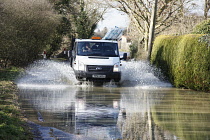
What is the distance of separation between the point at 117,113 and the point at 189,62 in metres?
7.46

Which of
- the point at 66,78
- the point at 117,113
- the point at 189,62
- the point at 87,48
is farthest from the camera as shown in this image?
the point at 66,78

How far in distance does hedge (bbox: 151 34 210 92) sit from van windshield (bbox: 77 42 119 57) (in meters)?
2.69

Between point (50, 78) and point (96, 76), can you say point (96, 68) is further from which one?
point (50, 78)

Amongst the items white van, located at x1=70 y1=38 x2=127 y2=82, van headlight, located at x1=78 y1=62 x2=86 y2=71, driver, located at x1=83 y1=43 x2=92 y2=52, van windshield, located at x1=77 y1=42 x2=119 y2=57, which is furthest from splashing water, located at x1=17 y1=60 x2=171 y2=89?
driver, located at x1=83 y1=43 x2=92 y2=52

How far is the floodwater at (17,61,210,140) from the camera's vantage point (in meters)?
8.48

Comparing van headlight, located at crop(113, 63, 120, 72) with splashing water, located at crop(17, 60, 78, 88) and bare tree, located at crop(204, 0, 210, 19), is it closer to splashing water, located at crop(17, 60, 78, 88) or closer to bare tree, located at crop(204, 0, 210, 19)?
splashing water, located at crop(17, 60, 78, 88)

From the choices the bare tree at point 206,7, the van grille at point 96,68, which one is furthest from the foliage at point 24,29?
the bare tree at point 206,7

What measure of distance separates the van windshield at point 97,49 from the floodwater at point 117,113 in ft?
5.24

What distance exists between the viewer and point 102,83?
20922mm

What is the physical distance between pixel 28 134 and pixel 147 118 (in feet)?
10.9

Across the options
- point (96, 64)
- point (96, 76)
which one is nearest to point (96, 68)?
point (96, 64)

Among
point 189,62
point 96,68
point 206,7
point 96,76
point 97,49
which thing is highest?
point 206,7

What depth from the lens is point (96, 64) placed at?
19.6 metres

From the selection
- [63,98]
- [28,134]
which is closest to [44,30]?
[63,98]
